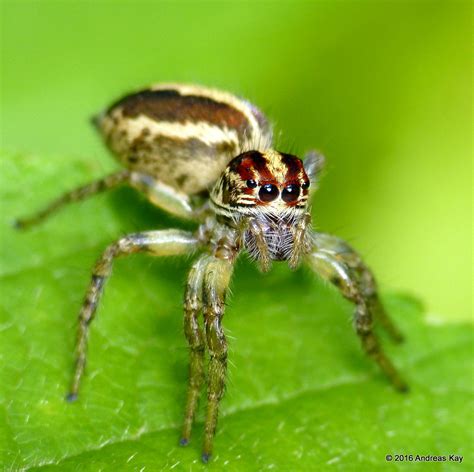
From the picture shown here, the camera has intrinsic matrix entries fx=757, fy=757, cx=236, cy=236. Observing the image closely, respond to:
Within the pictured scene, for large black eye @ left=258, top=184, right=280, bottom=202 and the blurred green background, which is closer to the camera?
large black eye @ left=258, top=184, right=280, bottom=202

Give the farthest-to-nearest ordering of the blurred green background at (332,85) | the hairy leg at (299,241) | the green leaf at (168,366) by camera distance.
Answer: the blurred green background at (332,85) < the hairy leg at (299,241) < the green leaf at (168,366)

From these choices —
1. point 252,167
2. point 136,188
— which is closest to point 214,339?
point 252,167

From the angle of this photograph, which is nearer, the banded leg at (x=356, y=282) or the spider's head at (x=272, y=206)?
the spider's head at (x=272, y=206)

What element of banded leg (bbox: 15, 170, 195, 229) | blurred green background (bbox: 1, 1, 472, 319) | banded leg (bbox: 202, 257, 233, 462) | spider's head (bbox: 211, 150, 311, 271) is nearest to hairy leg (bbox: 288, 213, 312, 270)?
spider's head (bbox: 211, 150, 311, 271)

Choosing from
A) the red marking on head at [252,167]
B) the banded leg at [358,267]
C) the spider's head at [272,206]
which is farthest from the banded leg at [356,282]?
the red marking on head at [252,167]

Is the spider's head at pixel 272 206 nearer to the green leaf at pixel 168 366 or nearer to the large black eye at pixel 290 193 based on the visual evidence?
the large black eye at pixel 290 193

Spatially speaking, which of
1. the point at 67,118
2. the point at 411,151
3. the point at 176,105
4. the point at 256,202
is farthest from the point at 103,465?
the point at 411,151

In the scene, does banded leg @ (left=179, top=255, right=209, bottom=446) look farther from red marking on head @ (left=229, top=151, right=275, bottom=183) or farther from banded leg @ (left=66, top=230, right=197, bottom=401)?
red marking on head @ (left=229, top=151, right=275, bottom=183)
